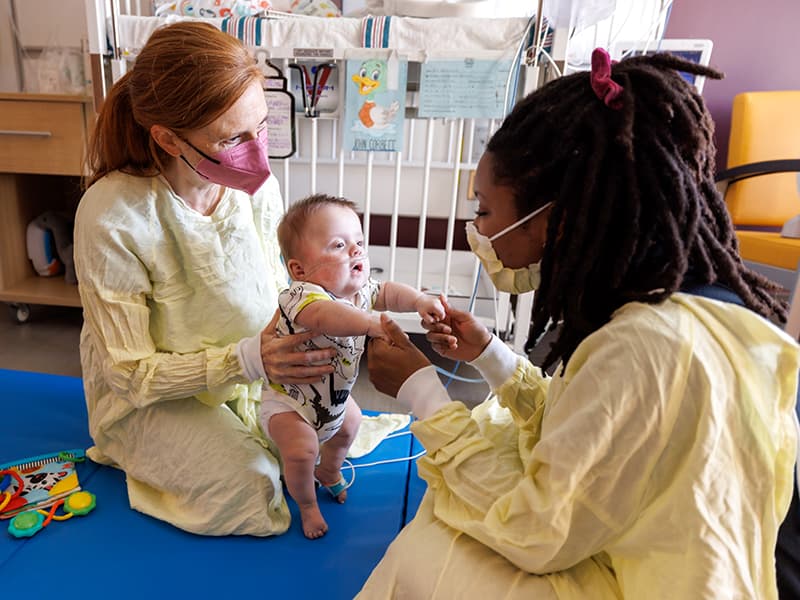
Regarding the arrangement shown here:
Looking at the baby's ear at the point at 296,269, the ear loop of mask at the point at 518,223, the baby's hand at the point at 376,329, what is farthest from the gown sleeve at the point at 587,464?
the baby's ear at the point at 296,269

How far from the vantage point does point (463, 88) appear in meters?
1.82

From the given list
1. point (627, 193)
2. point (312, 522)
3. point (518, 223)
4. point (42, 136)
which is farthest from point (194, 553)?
point (42, 136)

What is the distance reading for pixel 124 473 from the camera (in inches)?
51.2

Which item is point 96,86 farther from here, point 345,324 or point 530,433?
point 530,433

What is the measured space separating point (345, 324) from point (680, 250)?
0.54 metres

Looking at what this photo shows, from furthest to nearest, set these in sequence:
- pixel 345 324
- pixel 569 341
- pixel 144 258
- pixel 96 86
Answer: pixel 96 86
pixel 144 258
pixel 345 324
pixel 569 341

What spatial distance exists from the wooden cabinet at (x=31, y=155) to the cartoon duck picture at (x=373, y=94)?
1069 millimetres

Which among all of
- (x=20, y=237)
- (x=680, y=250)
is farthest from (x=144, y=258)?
(x=20, y=237)

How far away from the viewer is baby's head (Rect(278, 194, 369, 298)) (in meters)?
1.08

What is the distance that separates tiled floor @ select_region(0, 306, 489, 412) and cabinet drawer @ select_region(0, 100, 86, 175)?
0.71 metres

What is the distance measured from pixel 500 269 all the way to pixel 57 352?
208cm

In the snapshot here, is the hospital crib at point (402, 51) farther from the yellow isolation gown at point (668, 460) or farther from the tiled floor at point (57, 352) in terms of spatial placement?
the yellow isolation gown at point (668, 460)

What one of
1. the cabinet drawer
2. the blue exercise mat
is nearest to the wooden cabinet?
the cabinet drawer

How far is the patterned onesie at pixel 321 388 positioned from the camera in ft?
3.50
